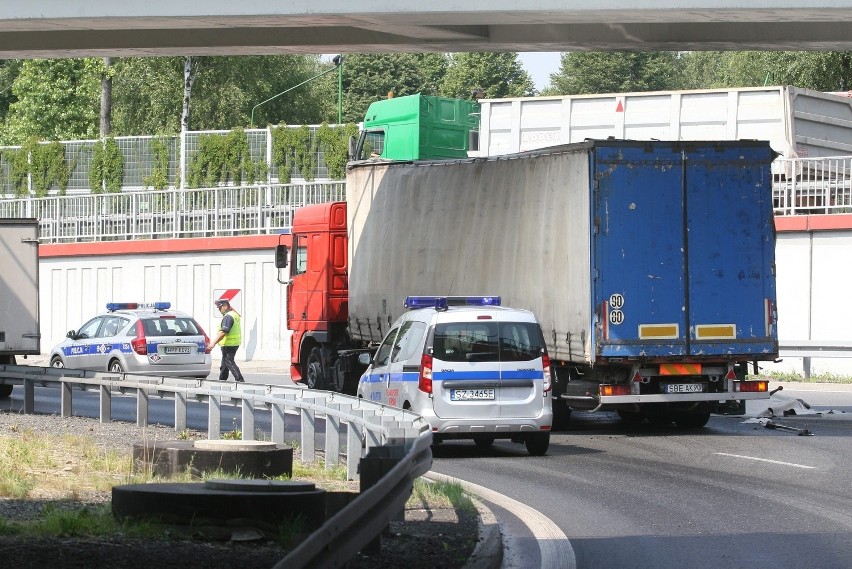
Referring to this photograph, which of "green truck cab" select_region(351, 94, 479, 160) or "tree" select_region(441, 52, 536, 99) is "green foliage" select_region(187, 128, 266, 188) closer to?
"green truck cab" select_region(351, 94, 479, 160)

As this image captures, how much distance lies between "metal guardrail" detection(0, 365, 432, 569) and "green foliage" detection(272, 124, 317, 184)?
82.6ft

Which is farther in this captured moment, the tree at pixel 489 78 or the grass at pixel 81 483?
the tree at pixel 489 78

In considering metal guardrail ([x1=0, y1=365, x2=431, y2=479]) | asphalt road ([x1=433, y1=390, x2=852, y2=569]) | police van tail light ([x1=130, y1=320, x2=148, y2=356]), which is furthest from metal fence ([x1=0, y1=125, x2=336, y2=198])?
asphalt road ([x1=433, y1=390, x2=852, y2=569])

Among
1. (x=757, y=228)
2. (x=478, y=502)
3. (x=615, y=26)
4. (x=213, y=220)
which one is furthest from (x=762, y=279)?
(x=213, y=220)

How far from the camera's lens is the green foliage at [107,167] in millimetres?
51875

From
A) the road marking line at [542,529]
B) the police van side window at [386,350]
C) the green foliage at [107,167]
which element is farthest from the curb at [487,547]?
the green foliage at [107,167]

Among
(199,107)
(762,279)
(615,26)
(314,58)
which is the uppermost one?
(314,58)

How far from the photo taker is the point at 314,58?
127 metres

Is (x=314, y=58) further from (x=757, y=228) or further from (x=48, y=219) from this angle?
(x=757, y=228)

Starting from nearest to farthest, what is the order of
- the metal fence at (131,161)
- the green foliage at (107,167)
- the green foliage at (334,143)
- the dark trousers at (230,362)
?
1. the dark trousers at (230,362)
2. the green foliage at (334,143)
3. the metal fence at (131,161)
4. the green foliage at (107,167)

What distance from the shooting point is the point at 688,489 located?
557 inches

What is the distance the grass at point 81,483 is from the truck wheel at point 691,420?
22.9 ft

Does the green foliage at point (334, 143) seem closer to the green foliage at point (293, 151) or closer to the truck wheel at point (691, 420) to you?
the green foliage at point (293, 151)

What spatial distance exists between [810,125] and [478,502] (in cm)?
2262
